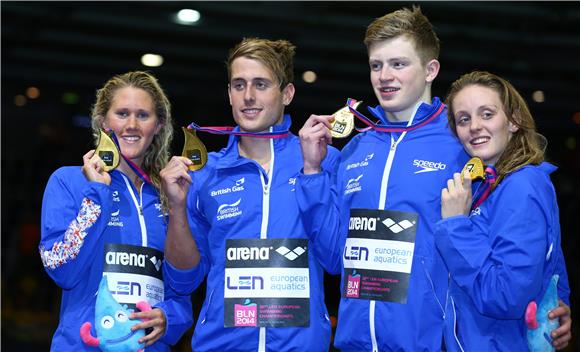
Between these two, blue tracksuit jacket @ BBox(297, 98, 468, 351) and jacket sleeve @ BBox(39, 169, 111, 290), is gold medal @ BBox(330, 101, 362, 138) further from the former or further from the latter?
jacket sleeve @ BBox(39, 169, 111, 290)

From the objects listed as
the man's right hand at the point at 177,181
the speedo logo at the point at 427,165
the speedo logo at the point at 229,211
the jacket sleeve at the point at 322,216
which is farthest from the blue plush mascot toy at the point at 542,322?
the man's right hand at the point at 177,181

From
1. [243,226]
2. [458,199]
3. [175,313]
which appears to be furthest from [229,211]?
[458,199]

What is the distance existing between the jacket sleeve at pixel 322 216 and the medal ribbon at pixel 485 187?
1.63ft

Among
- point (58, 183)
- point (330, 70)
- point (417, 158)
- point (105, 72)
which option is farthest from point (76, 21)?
point (417, 158)

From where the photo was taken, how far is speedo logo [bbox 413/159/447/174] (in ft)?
10.3

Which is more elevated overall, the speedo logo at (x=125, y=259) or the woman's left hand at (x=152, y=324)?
the speedo logo at (x=125, y=259)

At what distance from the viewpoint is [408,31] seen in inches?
130

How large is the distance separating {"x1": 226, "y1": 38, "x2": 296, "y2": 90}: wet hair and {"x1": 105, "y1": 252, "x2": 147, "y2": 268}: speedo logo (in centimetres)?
80

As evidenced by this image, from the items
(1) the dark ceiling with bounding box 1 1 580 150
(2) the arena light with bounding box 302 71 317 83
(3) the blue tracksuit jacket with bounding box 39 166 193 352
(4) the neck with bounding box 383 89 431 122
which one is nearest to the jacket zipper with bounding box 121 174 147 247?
(3) the blue tracksuit jacket with bounding box 39 166 193 352

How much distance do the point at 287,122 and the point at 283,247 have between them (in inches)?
22.5

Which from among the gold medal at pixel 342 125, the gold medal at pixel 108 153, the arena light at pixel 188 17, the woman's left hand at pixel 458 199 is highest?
the arena light at pixel 188 17

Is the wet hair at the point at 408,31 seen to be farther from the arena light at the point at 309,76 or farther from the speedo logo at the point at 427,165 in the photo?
the arena light at the point at 309,76

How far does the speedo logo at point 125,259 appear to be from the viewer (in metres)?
3.39

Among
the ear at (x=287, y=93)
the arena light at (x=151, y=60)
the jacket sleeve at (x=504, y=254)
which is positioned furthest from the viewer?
the arena light at (x=151, y=60)
